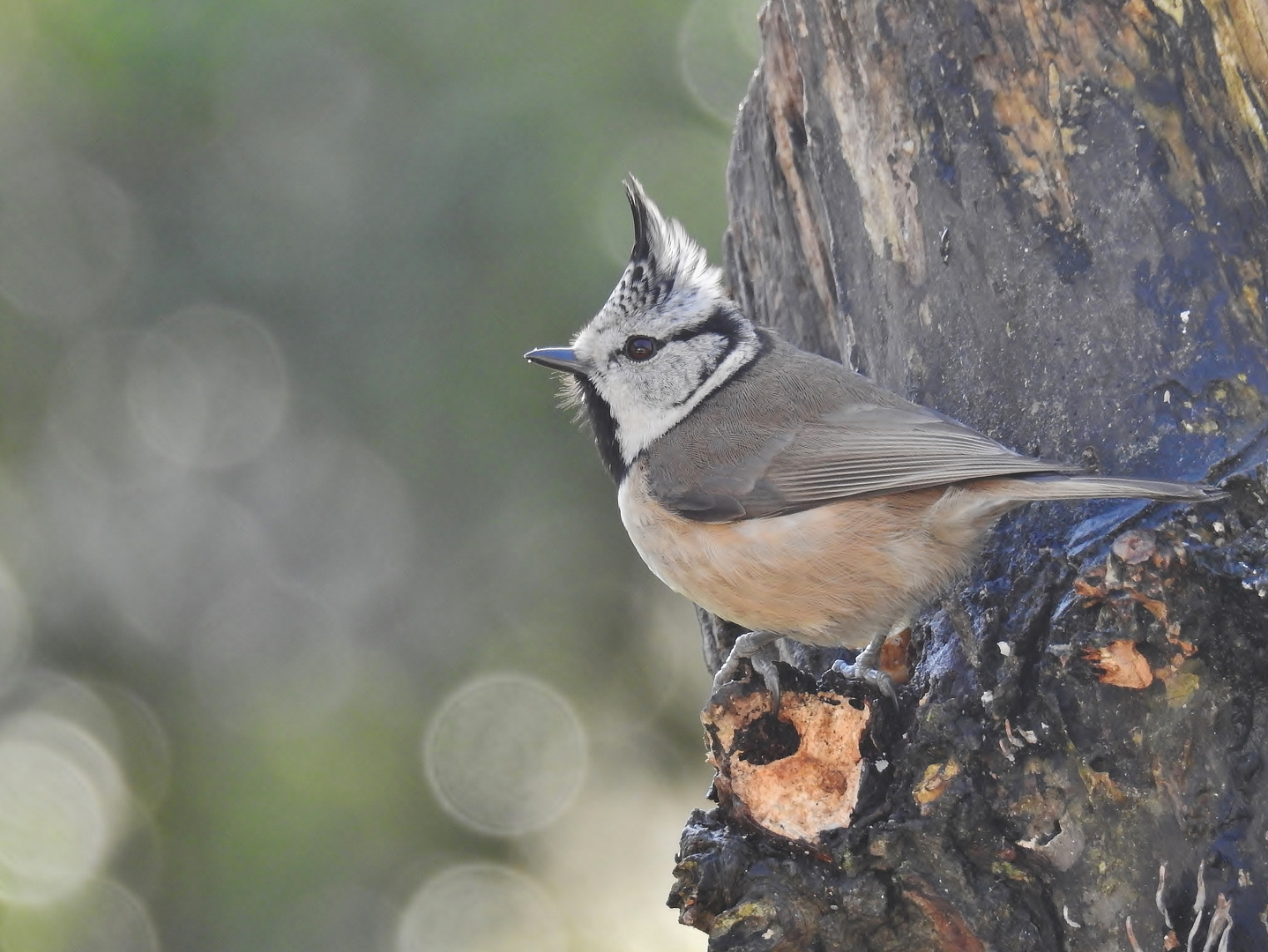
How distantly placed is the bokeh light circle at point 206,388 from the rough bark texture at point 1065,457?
8.13 ft

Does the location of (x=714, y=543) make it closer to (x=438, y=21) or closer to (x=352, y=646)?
(x=352, y=646)

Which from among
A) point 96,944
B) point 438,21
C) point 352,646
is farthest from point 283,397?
point 96,944

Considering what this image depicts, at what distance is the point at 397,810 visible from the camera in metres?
4.70

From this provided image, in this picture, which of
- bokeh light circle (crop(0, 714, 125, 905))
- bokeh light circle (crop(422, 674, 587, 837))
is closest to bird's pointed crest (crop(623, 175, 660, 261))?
bokeh light circle (crop(422, 674, 587, 837))

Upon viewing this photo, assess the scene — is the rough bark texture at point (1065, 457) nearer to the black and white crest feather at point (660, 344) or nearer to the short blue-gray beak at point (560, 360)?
the black and white crest feather at point (660, 344)

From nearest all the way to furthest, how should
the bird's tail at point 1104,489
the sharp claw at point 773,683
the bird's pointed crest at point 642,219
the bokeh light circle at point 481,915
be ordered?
the bird's tail at point 1104,489 → the sharp claw at point 773,683 → the bird's pointed crest at point 642,219 → the bokeh light circle at point 481,915

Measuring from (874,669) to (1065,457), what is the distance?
25.9 inches

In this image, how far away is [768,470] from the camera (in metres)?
3.46

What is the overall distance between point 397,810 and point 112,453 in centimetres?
168

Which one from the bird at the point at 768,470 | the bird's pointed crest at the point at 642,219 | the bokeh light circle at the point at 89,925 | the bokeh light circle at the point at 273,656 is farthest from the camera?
the bokeh light circle at the point at 273,656

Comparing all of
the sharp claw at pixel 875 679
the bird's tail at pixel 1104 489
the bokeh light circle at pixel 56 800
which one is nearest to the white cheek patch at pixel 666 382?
the sharp claw at pixel 875 679

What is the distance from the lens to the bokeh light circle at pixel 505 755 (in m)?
4.83

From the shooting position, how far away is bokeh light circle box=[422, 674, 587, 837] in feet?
15.8

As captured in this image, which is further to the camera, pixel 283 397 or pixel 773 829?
pixel 283 397
